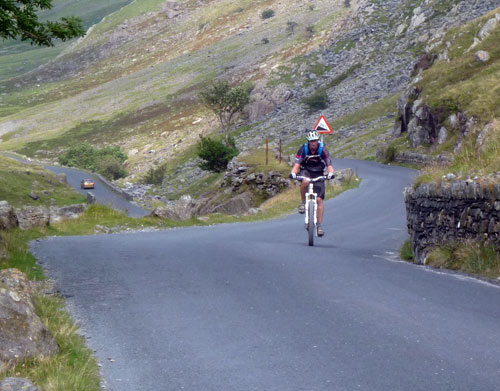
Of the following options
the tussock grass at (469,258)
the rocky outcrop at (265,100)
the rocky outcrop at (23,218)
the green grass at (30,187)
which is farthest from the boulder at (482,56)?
the rocky outcrop at (265,100)

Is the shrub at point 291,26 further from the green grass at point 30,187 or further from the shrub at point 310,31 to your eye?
the green grass at point 30,187

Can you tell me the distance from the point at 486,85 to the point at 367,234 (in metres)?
31.0

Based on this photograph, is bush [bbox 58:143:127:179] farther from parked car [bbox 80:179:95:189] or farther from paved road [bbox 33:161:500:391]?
paved road [bbox 33:161:500:391]

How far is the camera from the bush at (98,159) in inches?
4296

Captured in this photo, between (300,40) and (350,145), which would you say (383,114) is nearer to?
(350,145)

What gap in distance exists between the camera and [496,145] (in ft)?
41.5

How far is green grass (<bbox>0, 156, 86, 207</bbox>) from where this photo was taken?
64.8 meters

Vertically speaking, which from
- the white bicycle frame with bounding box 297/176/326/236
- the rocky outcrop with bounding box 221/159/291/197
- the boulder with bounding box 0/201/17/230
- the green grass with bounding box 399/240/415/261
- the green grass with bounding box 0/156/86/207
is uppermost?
the white bicycle frame with bounding box 297/176/326/236

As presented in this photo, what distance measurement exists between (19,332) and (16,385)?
1.07 meters

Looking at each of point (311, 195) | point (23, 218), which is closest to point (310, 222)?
point (311, 195)

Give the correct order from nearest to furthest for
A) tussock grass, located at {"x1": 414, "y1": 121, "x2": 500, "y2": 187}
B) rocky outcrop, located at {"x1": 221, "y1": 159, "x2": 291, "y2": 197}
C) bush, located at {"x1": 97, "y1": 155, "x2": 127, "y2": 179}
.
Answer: tussock grass, located at {"x1": 414, "y1": 121, "x2": 500, "y2": 187} → rocky outcrop, located at {"x1": 221, "y1": 159, "x2": 291, "y2": 197} → bush, located at {"x1": 97, "y1": 155, "x2": 127, "y2": 179}

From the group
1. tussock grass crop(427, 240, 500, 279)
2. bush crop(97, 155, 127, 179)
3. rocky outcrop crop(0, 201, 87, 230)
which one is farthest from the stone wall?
bush crop(97, 155, 127, 179)

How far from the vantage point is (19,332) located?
20.4ft

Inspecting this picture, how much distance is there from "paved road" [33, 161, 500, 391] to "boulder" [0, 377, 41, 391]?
0.69 meters
